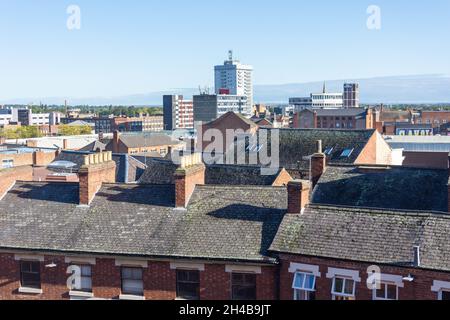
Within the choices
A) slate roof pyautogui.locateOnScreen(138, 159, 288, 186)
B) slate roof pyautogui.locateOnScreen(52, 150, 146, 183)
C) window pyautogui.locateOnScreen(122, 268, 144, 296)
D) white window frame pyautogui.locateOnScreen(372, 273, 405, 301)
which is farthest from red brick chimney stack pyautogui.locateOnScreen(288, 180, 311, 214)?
slate roof pyautogui.locateOnScreen(52, 150, 146, 183)

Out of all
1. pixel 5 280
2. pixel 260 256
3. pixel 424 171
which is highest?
pixel 424 171

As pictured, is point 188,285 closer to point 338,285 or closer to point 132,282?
point 132,282

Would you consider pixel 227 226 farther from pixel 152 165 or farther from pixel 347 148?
pixel 347 148

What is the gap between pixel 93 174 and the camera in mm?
23469

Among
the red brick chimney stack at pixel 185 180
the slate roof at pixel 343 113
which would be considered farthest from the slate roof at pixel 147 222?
the slate roof at pixel 343 113

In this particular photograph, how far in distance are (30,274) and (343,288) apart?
11786mm

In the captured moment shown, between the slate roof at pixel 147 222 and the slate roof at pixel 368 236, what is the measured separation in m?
1.06

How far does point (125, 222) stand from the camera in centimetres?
2169

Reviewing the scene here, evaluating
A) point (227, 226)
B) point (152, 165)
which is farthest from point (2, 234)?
point (152, 165)

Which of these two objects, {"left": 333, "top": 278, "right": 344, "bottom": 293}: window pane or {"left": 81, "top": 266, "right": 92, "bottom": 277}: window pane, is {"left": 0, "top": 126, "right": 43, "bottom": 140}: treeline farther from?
{"left": 333, "top": 278, "right": 344, "bottom": 293}: window pane

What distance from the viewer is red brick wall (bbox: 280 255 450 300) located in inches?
645

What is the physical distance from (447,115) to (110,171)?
151953 millimetres
